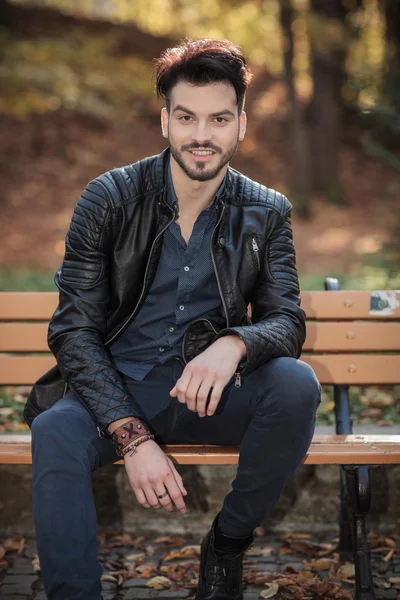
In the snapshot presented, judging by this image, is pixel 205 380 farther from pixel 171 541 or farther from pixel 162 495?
pixel 171 541

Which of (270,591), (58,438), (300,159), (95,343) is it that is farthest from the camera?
(300,159)

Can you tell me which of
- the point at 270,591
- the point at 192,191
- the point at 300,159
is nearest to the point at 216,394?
the point at 192,191

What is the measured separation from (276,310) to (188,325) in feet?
1.22

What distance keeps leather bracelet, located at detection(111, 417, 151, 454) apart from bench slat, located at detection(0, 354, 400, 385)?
1.15m

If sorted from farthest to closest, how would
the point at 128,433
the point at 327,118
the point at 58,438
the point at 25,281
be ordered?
the point at 327,118, the point at 25,281, the point at 128,433, the point at 58,438

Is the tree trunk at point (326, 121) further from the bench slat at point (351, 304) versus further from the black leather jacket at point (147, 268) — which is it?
the black leather jacket at point (147, 268)

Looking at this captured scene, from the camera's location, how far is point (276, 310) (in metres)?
3.34

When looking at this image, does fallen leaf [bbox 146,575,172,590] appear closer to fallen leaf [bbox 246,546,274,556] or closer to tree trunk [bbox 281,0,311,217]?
fallen leaf [bbox 246,546,274,556]

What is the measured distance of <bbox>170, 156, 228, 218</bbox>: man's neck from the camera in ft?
11.2

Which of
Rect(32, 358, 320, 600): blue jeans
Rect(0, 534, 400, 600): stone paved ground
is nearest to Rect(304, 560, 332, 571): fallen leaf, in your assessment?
Rect(0, 534, 400, 600): stone paved ground

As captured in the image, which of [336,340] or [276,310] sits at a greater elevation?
[276,310]

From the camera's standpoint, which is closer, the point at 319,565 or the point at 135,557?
the point at 319,565

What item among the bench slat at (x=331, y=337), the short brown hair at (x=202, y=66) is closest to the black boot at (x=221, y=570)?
the bench slat at (x=331, y=337)

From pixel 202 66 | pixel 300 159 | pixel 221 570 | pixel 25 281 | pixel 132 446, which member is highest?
pixel 300 159
